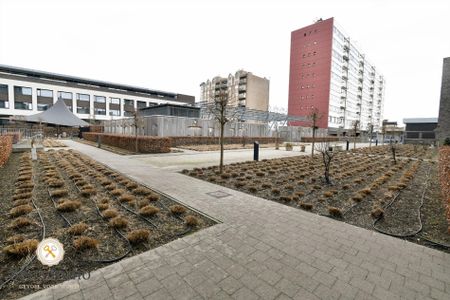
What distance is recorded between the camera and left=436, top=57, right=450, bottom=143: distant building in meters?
30.3

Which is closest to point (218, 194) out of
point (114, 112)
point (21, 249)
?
point (21, 249)

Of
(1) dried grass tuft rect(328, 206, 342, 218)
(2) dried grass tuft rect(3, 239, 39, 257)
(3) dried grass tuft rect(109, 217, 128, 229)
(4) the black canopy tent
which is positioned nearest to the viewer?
(2) dried grass tuft rect(3, 239, 39, 257)

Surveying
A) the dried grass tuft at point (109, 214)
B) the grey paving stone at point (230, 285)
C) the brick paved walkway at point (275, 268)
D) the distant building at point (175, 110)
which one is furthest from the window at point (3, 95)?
the grey paving stone at point (230, 285)

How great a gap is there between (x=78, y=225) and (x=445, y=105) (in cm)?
4400

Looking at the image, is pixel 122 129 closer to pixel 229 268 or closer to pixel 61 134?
pixel 61 134

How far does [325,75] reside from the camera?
5291cm

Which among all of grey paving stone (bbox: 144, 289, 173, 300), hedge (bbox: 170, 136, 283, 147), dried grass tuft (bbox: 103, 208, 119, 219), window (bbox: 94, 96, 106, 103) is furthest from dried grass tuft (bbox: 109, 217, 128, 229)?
window (bbox: 94, 96, 106, 103)

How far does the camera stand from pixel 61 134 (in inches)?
1754

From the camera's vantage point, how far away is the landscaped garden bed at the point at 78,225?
2.83m

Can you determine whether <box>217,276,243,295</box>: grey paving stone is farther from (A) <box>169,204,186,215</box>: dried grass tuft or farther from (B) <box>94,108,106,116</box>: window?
(B) <box>94,108,106,116</box>: window

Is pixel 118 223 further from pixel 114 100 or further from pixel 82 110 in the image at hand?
pixel 114 100

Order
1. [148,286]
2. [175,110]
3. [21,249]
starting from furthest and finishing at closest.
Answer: [175,110], [21,249], [148,286]

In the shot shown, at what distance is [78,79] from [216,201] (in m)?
65.9

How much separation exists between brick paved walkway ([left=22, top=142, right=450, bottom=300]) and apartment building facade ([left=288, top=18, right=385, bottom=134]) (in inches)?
1935
